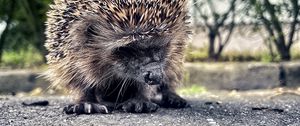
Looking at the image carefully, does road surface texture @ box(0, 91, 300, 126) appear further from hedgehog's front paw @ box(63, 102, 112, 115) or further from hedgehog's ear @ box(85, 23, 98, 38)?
hedgehog's ear @ box(85, 23, 98, 38)

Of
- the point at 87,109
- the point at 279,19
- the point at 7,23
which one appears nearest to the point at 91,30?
the point at 87,109

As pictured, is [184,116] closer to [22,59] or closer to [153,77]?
[153,77]

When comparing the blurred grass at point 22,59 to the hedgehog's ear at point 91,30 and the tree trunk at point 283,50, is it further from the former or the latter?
the hedgehog's ear at point 91,30

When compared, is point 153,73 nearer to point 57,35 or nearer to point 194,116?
point 194,116

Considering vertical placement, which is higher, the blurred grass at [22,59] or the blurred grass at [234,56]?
the blurred grass at [22,59]

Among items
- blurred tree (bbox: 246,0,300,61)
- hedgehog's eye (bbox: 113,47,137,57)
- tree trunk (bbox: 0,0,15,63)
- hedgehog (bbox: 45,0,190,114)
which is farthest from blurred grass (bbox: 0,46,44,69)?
hedgehog's eye (bbox: 113,47,137,57)

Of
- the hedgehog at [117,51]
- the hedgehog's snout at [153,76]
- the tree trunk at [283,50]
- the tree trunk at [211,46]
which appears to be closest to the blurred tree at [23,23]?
the tree trunk at [211,46]

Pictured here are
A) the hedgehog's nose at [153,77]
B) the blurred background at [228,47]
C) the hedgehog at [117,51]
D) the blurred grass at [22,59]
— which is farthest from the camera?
the blurred grass at [22,59]
